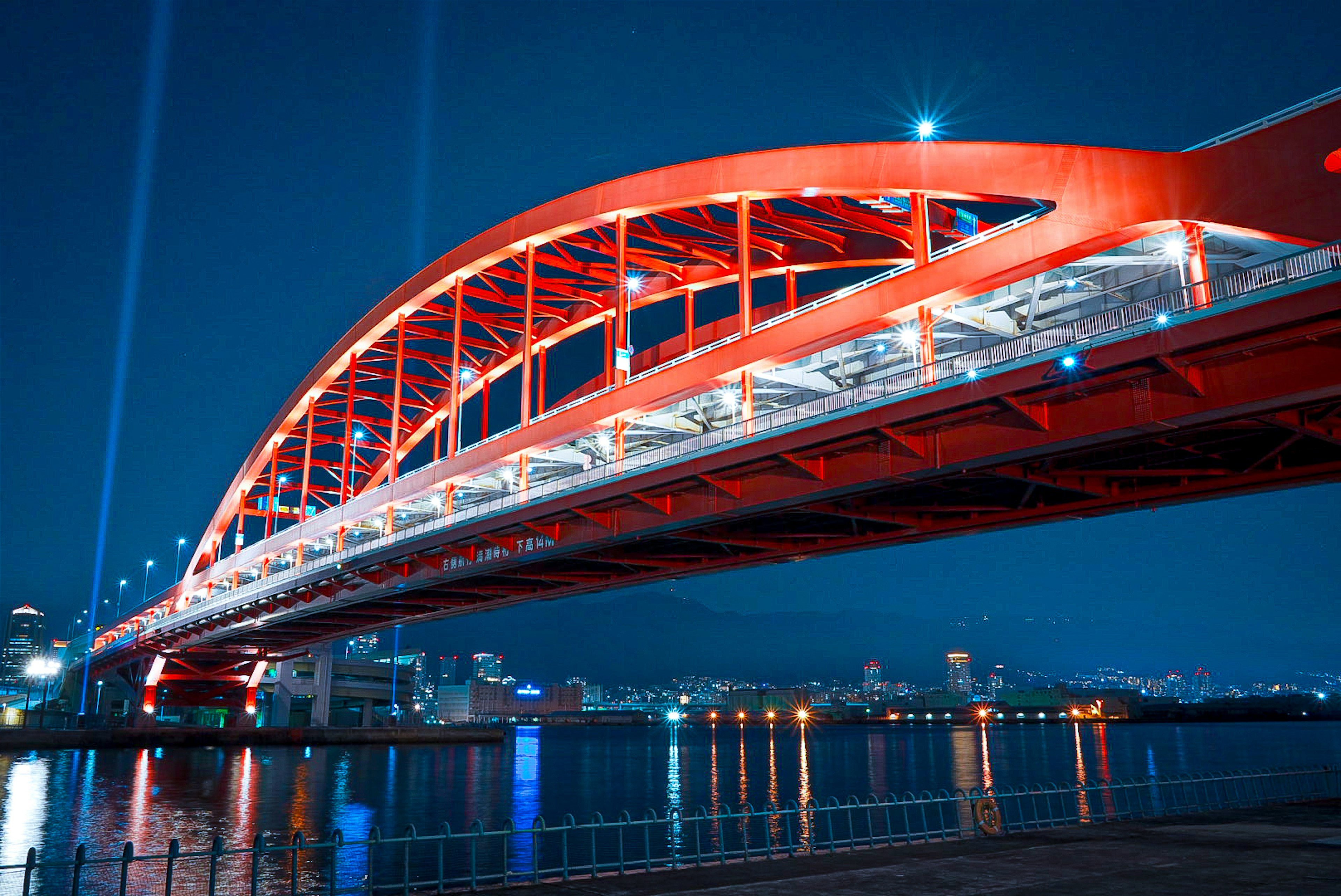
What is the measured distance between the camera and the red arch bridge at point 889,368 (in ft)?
57.5

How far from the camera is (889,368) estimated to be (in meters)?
27.8

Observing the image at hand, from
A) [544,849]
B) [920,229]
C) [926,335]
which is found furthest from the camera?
[544,849]

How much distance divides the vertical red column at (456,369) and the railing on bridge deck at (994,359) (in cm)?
1104

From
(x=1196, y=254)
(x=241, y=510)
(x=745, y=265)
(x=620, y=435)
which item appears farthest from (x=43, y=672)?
(x=1196, y=254)

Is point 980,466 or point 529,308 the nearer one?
point 980,466

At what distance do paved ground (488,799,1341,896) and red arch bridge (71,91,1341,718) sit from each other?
6729 mm

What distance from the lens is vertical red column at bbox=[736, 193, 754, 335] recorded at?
2883cm

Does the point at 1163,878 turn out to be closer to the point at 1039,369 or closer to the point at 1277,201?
the point at 1039,369

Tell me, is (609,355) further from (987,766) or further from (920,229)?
(987,766)

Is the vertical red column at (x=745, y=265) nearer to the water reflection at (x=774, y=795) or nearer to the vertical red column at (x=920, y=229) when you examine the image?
the vertical red column at (x=920, y=229)

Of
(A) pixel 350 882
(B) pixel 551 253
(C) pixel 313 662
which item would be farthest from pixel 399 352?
(C) pixel 313 662

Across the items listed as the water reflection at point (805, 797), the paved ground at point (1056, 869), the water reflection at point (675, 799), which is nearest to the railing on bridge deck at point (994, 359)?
the paved ground at point (1056, 869)

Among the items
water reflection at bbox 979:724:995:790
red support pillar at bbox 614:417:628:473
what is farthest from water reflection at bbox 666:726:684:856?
water reflection at bbox 979:724:995:790

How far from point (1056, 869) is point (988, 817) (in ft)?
15.8
